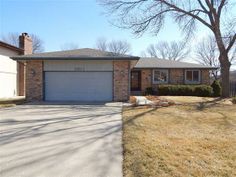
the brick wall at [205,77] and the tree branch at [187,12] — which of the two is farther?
the brick wall at [205,77]

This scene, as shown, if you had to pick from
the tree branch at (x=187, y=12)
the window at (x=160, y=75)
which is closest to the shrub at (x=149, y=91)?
the window at (x=160, y=75)

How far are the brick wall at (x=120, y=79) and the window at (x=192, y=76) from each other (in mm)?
10675

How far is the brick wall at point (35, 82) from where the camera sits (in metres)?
18.0

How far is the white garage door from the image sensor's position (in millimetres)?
17844

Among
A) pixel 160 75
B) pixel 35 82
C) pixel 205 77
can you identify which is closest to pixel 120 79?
pixel 35 82

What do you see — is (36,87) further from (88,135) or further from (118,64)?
(88,135)

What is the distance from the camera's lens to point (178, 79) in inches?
1041

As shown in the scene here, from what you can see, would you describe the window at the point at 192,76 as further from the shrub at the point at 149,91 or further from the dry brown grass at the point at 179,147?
the dry brown grass at the point at 179,147

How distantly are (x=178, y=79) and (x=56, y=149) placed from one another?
21567 mm

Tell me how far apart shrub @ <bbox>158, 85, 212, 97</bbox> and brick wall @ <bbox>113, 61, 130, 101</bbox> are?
23.5 feet

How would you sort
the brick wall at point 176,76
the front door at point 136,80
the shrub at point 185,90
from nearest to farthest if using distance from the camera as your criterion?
the shrub at point 185,90 → the brick wall at point 176,76 → the front door at point 136,80

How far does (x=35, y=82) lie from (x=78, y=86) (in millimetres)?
2779

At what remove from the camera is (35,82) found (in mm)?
17969

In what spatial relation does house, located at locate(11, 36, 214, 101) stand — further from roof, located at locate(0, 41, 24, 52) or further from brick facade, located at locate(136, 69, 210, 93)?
brick facade, located at locate(136, 69, 210, 93)
